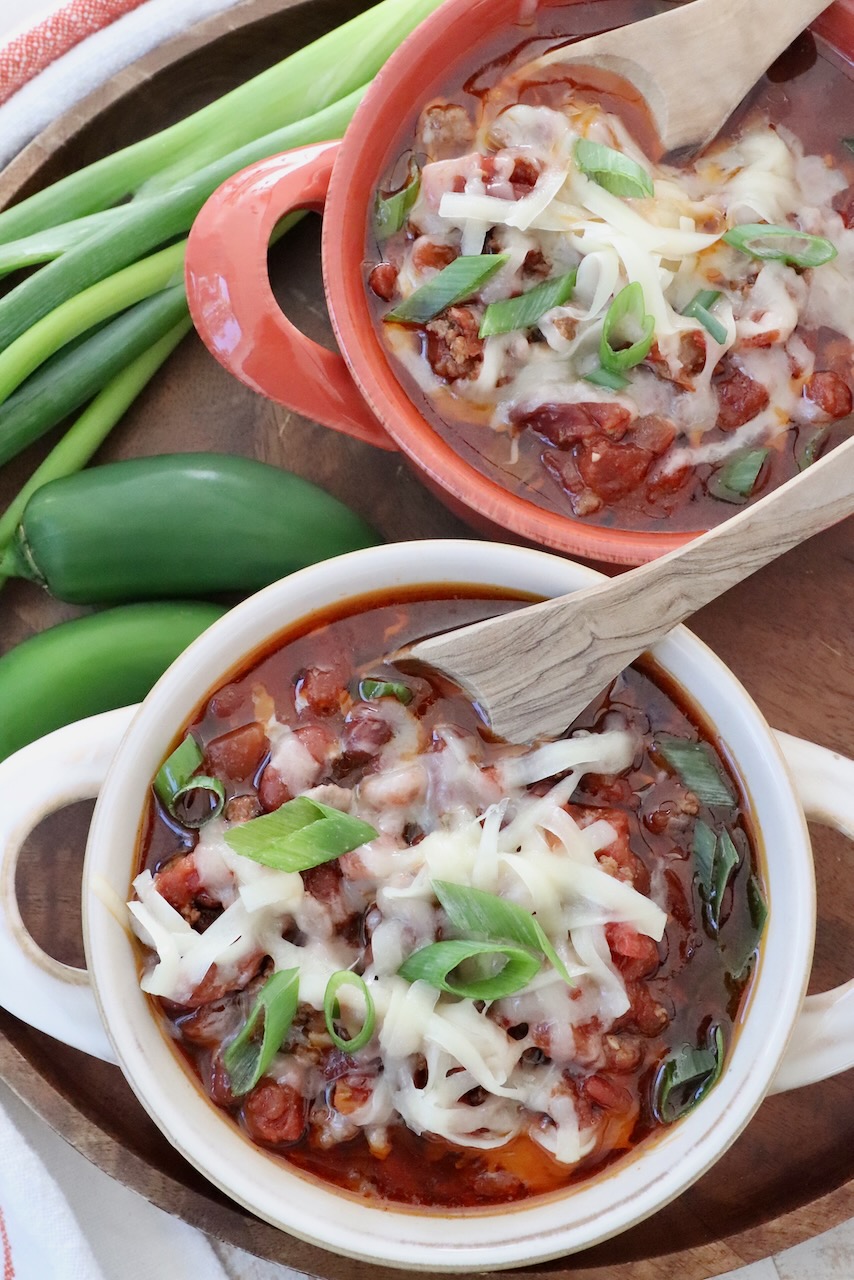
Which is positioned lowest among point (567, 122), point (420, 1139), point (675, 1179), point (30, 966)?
point (675, 1179)

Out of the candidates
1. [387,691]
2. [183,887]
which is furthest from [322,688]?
[183,887]

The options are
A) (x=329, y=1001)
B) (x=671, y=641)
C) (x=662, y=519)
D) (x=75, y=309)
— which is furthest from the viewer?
(x=75, y=309)

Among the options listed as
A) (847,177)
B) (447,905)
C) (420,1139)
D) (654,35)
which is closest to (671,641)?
(447,905)

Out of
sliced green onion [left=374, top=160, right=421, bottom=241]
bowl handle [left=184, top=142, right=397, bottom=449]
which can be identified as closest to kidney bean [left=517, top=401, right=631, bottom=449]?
bowl handle [left=184, top=142, right=397, bottom=449]

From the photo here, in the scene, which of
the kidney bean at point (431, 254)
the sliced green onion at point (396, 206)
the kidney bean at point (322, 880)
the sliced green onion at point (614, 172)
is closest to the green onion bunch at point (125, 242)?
the sliced green onion at point (396, 206)

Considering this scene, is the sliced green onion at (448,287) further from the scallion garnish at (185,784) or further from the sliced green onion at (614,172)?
the scallion garnish at (185,784)

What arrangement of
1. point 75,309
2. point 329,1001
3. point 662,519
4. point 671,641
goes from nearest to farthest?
point 329,1001 → point 671,641 → point 662,519 → point 75,309

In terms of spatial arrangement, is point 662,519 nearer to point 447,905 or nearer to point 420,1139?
point 447,905
